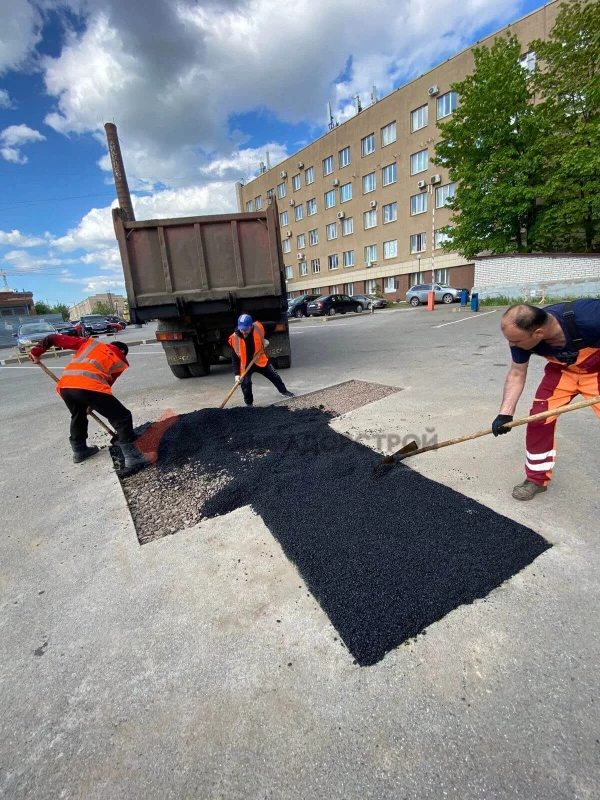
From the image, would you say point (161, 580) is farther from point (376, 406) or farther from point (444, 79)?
point (444, 79)

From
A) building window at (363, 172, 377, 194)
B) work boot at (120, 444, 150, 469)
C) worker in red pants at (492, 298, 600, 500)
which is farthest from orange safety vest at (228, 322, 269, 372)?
building window at (363, 172, 377, 194)

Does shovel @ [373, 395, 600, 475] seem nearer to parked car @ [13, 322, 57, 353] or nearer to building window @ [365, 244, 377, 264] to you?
parked car @ [13, 322, 57, 353]

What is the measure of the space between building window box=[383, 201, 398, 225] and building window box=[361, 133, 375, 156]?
4969mm

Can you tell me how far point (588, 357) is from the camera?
2.31 meters

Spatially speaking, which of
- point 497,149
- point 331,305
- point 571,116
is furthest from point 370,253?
point 571,116

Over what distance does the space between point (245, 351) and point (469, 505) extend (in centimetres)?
356

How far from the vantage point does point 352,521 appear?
2.48 metres

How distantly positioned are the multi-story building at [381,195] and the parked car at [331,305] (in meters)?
6.50

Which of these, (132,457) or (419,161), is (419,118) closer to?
(419,161)

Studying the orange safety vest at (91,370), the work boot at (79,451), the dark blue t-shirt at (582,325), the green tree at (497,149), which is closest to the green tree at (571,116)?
the green tree at (497,149)

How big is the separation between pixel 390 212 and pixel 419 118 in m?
6.20

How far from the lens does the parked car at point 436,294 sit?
23406 mm

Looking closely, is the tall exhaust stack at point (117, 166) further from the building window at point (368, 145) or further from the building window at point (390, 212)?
the building window at point (368, 145)

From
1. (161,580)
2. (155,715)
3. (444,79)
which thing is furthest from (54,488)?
(444,79)
